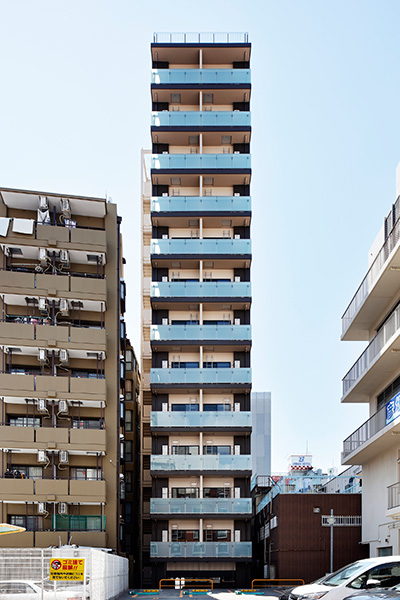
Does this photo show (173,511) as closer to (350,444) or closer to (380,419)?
(350,444)

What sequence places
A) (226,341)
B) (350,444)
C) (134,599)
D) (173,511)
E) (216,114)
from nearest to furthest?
1. (134,599)
2. (350,444)
3. (173,511)
4. (226,341)
5. (216,114)

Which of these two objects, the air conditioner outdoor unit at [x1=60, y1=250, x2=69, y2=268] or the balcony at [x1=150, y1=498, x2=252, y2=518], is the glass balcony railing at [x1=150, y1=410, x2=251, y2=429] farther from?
the air conditioner outdoor unit at [x1=60, y1=250, x2=69, y2=268]

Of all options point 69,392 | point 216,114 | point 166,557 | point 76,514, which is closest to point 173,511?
point 166,557

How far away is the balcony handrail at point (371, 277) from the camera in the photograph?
30656mm

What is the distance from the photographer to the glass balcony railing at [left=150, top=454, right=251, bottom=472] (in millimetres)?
48219

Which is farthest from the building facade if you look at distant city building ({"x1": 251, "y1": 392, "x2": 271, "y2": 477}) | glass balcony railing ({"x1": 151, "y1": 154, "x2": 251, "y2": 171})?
distant city building ({"x1": 251, "y1": 392, "x2": 271, "y2": 477})

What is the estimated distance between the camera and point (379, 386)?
39031 mm

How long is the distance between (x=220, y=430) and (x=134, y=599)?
16.8m

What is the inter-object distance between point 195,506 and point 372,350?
16.9 m

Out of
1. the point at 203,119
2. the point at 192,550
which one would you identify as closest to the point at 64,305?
the point at 192,550

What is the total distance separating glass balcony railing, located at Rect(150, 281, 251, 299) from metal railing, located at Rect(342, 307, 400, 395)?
37.0 ft

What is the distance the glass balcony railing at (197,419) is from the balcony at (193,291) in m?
7.18

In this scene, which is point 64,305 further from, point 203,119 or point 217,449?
point 203,119

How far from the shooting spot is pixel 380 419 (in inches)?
1366
